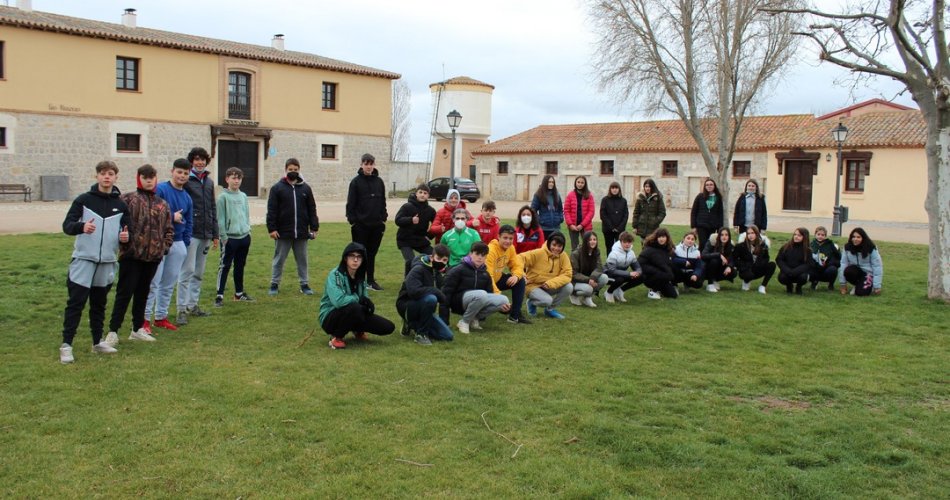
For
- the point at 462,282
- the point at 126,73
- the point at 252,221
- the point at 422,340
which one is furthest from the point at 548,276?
the point at 126,73

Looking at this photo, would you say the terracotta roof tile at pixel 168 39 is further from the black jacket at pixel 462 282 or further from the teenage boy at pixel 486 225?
the black jacket at pixel 462 282

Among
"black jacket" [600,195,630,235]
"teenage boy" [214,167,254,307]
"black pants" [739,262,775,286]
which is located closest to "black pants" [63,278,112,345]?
"teenage boy" [214,167,254,307]

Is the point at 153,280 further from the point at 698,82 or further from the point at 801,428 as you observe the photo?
the point at 698,82

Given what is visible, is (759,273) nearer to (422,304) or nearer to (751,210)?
(751,210)

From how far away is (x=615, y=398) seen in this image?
5.85 metres

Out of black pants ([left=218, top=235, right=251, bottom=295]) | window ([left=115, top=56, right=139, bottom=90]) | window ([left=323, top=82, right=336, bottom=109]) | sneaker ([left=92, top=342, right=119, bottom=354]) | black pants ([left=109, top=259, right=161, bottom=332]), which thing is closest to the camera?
sneaker ([left=92, top=342, right=119, bottom=354])

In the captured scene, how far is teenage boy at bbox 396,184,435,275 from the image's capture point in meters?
10.3

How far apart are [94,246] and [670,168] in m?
36.4

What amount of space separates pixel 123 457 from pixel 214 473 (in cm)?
60

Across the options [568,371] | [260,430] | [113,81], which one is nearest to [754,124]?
[113,81]

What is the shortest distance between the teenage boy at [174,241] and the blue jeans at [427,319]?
2.27m

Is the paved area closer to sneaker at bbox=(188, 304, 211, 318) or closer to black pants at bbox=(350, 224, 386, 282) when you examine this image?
black pants at bbox=(350, 224, 386, 282)

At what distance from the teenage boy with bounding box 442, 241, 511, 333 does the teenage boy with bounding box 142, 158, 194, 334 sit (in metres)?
2.57

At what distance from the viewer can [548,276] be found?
31.0 ft
